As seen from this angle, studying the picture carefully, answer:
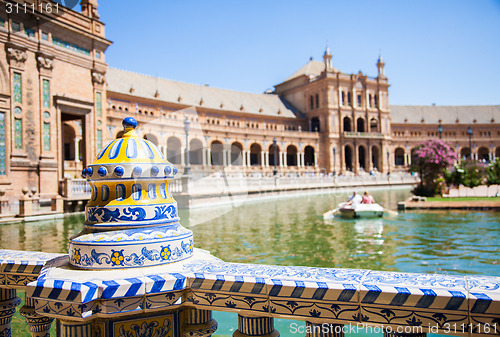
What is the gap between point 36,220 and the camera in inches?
687

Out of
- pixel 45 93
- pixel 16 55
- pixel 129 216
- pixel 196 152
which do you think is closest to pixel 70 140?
pixel 196 152

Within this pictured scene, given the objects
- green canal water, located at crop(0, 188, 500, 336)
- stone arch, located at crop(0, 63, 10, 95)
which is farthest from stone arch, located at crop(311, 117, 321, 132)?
stone arch, located at crop(0, 63, 10, 95)

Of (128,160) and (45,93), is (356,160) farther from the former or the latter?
(128,160)

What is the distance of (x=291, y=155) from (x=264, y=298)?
6550 cm

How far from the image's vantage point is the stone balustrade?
6.73 ft

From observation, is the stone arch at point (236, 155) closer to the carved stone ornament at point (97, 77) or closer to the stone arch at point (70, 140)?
the stone arch at point (70, 140)

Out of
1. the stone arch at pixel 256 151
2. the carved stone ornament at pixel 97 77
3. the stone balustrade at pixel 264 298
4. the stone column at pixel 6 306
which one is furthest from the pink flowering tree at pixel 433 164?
the stone arch at pixel 256 151

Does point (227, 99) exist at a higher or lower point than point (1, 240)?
higher

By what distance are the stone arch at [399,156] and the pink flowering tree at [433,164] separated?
5520 centimetres

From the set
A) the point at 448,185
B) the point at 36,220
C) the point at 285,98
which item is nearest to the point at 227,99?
the point at 285,98

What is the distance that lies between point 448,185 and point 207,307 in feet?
89.1

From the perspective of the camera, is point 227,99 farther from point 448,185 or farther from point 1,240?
point 1,240

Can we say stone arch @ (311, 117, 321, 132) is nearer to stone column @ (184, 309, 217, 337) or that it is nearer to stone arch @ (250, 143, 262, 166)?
stone arch @ (250, 143, 262, 166)

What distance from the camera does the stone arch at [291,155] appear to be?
66312 mm
